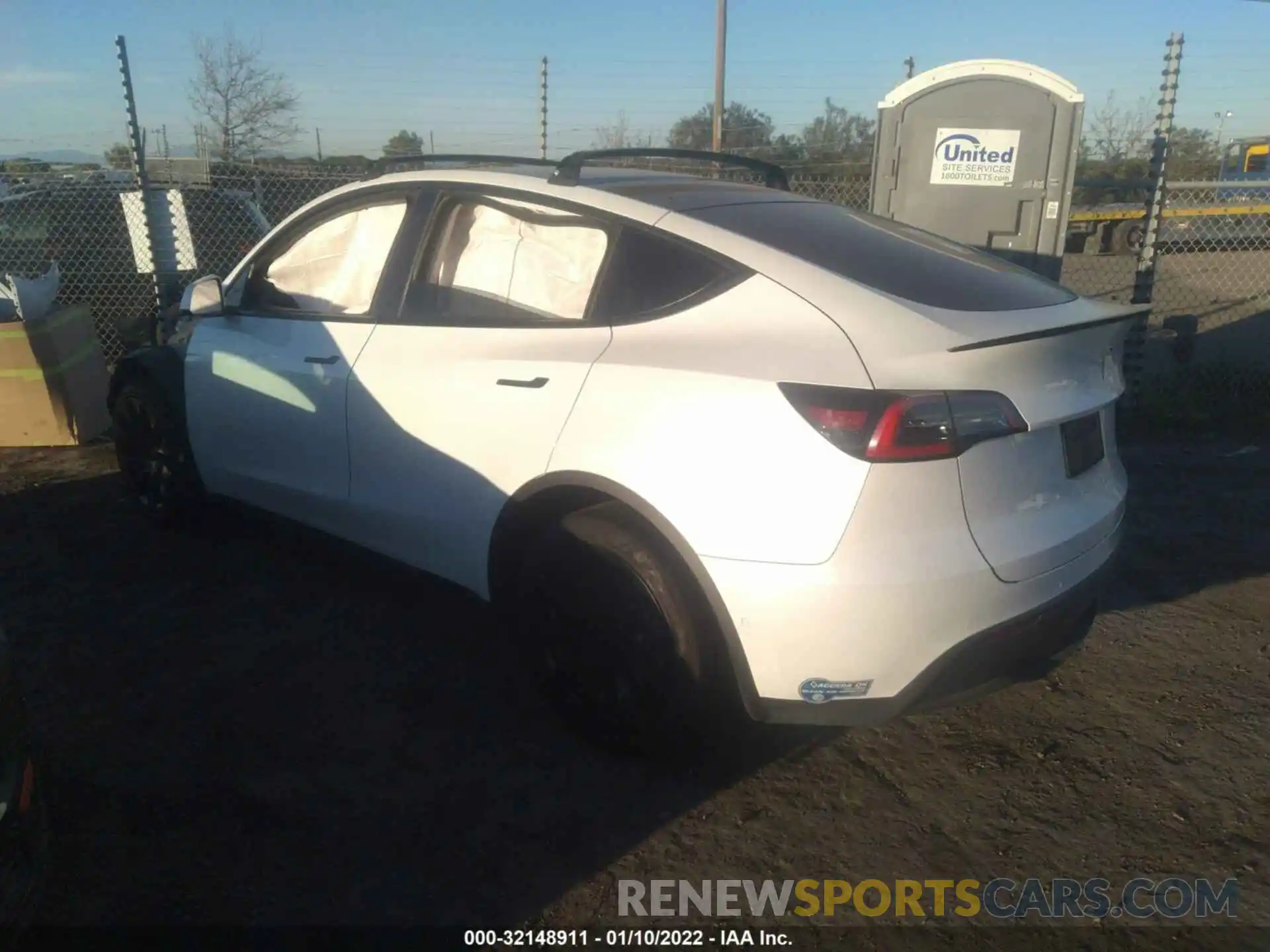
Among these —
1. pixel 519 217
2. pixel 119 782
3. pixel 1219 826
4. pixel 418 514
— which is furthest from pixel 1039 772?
pixel 119 782

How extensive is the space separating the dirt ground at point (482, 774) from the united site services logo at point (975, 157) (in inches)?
130

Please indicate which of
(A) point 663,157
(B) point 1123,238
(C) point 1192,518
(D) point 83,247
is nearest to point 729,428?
(A) point 663,157

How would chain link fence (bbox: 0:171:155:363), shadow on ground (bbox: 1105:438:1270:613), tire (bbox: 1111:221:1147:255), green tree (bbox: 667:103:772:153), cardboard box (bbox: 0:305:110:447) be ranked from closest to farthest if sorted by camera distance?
shadow on ground (bbox: 1105:438:1270:613) → cardboard box (bbox: 0:305:110:447) → chain link fence (bbox: 0:171:155:363) → green tree (bbox: 667:103:772:153) → tire (bbox: 1111:221:1147:255)

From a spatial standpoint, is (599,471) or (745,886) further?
(599,471)

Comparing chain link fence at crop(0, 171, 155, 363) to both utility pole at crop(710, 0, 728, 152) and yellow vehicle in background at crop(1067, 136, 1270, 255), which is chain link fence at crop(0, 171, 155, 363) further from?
yellow vehicle in background at crop(1067, 136, 1270, 255)

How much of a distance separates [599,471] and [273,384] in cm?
183

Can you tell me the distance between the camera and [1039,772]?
10.3ft

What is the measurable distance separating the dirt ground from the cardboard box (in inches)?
103

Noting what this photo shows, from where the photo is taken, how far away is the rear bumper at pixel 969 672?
8.60 ft

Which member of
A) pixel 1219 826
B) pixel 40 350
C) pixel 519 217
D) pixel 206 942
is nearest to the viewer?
pixel 206 942

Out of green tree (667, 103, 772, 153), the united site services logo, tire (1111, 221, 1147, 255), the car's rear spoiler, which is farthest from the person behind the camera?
tire (1111, 221, 1147, 255)

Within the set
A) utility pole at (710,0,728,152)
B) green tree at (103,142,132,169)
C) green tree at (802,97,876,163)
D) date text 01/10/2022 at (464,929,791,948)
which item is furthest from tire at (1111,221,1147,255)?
date text 01/10/2022 at (464,929,791,948)

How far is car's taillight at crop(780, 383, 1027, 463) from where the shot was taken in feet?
8.14

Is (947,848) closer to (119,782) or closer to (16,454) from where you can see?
(119,782)
